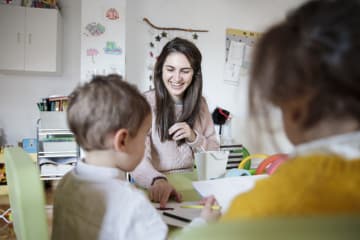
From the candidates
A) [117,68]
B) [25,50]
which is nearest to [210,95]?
[117,68]

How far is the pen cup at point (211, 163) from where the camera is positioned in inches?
39.5

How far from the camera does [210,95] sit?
11.1 feet

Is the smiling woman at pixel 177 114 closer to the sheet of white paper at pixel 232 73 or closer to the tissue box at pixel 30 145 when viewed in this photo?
the tissue box at pixel 30 145

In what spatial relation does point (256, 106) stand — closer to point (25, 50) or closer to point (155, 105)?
point (155, 105)

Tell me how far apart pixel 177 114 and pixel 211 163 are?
1.40ft

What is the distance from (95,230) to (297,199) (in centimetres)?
42

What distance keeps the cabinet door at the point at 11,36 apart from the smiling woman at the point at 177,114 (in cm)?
175

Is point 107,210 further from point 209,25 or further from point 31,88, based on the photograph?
point 209,25

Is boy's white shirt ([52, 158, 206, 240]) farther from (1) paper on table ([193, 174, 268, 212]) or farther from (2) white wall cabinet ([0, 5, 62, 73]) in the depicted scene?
(2) white wall cabinet ([0, 5, 62, 73])

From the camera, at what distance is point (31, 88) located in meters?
2.99

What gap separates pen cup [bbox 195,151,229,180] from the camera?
3.29 feet

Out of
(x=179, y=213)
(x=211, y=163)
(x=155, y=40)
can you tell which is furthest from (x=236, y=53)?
(x=179, y=213)

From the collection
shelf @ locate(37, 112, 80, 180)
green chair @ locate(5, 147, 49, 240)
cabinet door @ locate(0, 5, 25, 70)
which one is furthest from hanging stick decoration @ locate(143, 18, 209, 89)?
green chair @ locate(5, 147, 49, 240)

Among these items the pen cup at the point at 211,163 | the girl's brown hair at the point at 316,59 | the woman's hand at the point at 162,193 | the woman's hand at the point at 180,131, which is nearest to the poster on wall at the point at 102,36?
the woman's hand at the point at 180,131
